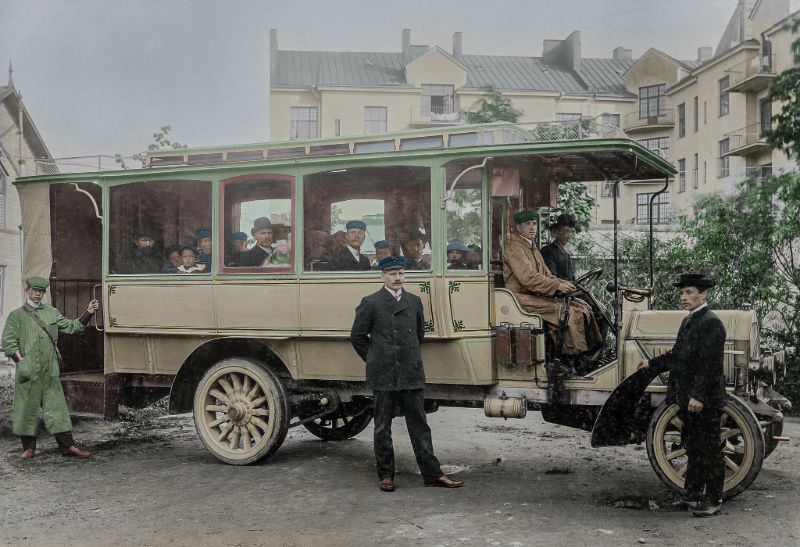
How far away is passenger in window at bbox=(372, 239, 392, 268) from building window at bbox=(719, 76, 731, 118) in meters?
27.8

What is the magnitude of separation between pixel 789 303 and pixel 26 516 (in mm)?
10218

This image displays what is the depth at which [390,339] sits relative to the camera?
6.72m

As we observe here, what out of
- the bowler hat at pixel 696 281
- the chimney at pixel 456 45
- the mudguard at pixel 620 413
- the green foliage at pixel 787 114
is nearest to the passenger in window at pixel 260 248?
the mudguard at pixel 620 413

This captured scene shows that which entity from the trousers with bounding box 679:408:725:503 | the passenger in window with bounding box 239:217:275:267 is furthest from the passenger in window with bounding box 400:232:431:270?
the trousers with bounding box 679:408:725:503

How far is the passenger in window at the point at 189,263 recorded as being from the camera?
26.3 ft

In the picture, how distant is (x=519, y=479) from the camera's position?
7176mm

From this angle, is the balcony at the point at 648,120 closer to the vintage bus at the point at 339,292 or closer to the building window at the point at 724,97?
the building window at the point at 724,97

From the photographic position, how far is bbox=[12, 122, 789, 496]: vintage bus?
6.81 meters

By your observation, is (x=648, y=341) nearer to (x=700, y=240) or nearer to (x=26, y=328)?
(x=26, y=328)

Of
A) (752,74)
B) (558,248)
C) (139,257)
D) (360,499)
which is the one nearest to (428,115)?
(752,74)

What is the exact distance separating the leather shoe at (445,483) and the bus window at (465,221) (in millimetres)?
1632

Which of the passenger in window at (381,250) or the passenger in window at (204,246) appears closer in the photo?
the passenger in window at (381,250)

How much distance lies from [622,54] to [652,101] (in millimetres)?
6365

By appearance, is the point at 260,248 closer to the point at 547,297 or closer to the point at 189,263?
the point at 189,263
